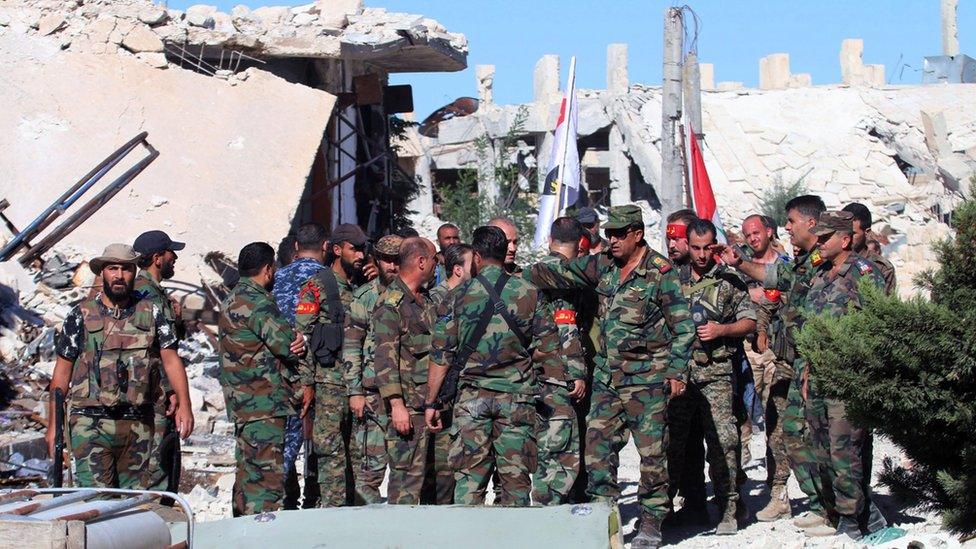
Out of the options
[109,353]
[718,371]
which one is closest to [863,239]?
[718,371]

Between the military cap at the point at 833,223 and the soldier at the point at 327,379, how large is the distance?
10.1 ft

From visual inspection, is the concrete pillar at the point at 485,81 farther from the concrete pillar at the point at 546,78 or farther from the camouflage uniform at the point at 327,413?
the camouflage uniform at the point at 327,413

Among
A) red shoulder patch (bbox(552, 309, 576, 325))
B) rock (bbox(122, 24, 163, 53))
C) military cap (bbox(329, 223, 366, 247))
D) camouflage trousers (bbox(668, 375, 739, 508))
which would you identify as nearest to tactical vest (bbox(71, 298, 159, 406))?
military cap (bbox(329, 223, 366, 247))

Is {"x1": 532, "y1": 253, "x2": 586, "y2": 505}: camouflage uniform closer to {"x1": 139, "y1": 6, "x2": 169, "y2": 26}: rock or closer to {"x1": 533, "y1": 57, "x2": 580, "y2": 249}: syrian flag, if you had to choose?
{"x1": 533, "y1": 57, "x2": 580, "y2": 249}: syrian flag

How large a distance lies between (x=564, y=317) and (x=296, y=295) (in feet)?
7.09

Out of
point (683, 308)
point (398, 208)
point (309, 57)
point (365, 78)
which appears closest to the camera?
point (683, 308)

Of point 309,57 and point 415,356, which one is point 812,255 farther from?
point 309,57

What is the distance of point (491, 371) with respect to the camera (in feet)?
24.2

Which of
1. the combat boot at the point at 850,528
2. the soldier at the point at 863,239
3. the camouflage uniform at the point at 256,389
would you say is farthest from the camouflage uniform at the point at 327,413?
the soldier at the point at 863,239

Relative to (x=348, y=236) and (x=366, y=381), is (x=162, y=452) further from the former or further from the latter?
(x=348, y=236)

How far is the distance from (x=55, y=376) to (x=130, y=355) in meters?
0.44

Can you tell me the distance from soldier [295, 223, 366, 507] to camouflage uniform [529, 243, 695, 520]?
158 cm

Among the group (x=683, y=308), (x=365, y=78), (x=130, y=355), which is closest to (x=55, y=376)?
(x=130, y=355)

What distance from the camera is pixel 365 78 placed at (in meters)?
17.1
